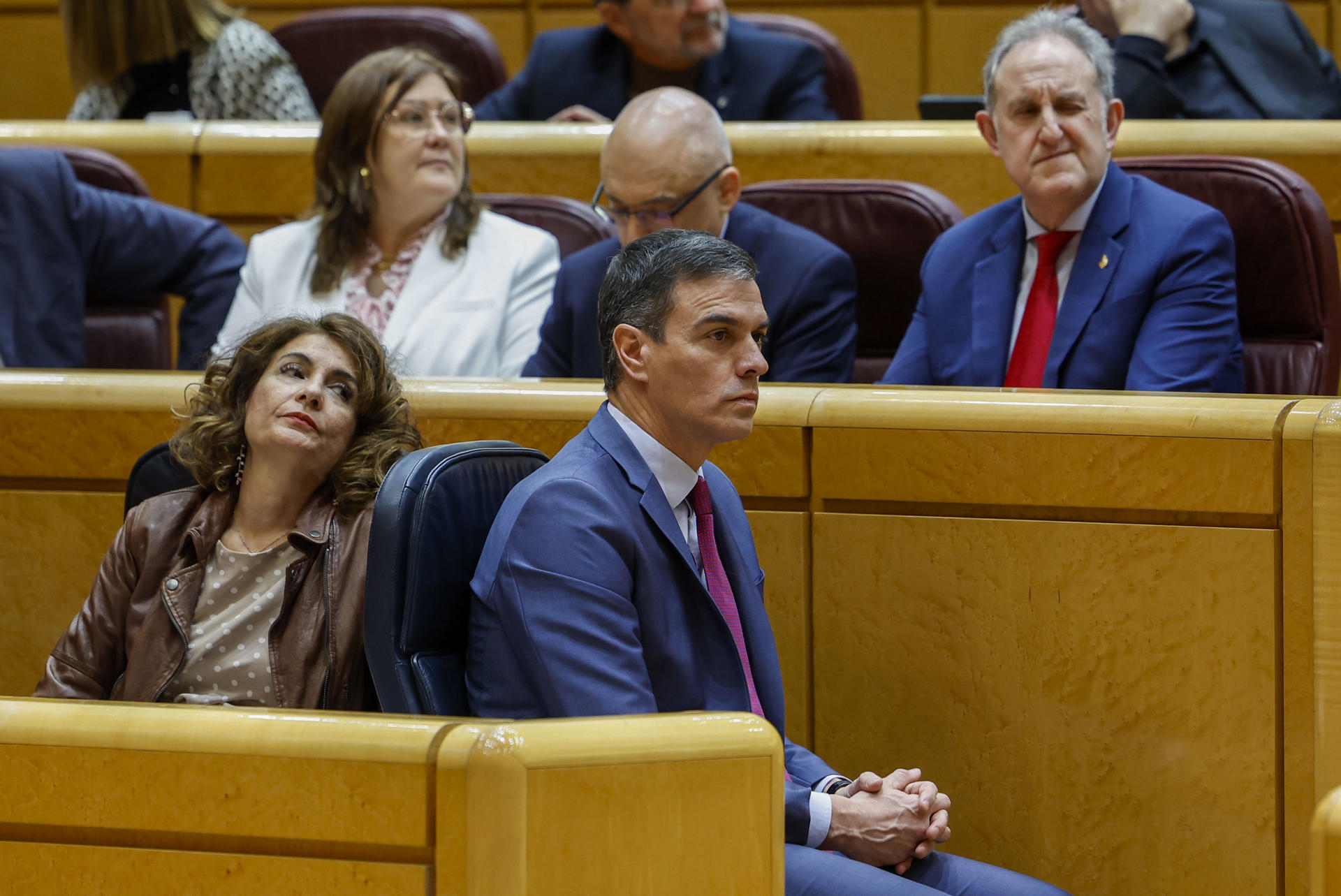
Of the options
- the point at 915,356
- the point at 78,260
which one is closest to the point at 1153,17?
the point at 915,356

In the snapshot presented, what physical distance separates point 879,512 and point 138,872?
609 mm

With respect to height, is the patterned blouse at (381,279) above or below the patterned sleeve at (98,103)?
below

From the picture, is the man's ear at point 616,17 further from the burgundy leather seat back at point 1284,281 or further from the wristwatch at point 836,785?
the wristwatch at point 836,785

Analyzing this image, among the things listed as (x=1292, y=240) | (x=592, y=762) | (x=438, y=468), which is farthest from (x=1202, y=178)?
(x=592, y=762)

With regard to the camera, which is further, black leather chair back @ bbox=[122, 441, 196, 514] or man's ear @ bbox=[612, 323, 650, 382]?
black leather chair back @ bbox=[122, 441, 196, 514]

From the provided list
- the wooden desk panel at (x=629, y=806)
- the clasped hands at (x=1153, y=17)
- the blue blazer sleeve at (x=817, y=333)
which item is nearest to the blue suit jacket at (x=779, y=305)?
the blue blazer sleeve at (x=817, y=333)

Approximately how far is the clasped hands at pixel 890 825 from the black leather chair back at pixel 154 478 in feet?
1.99

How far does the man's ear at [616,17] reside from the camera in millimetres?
2252

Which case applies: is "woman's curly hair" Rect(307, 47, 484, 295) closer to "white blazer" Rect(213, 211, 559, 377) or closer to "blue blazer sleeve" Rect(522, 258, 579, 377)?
"white blazer" Rect(213, 211, 559, 377)

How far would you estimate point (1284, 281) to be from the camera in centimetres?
159

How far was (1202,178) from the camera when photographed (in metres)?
1.64

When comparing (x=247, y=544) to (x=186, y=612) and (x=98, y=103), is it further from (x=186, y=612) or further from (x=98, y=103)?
(x=98, y=103)

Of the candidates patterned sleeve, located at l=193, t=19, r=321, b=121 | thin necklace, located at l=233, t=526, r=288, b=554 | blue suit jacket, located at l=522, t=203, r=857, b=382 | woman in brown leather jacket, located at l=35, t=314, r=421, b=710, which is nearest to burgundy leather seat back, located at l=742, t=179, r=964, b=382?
blue suit jacket, located at l=522, t=203, r=857, b=382

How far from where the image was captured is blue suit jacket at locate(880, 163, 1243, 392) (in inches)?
56.6
